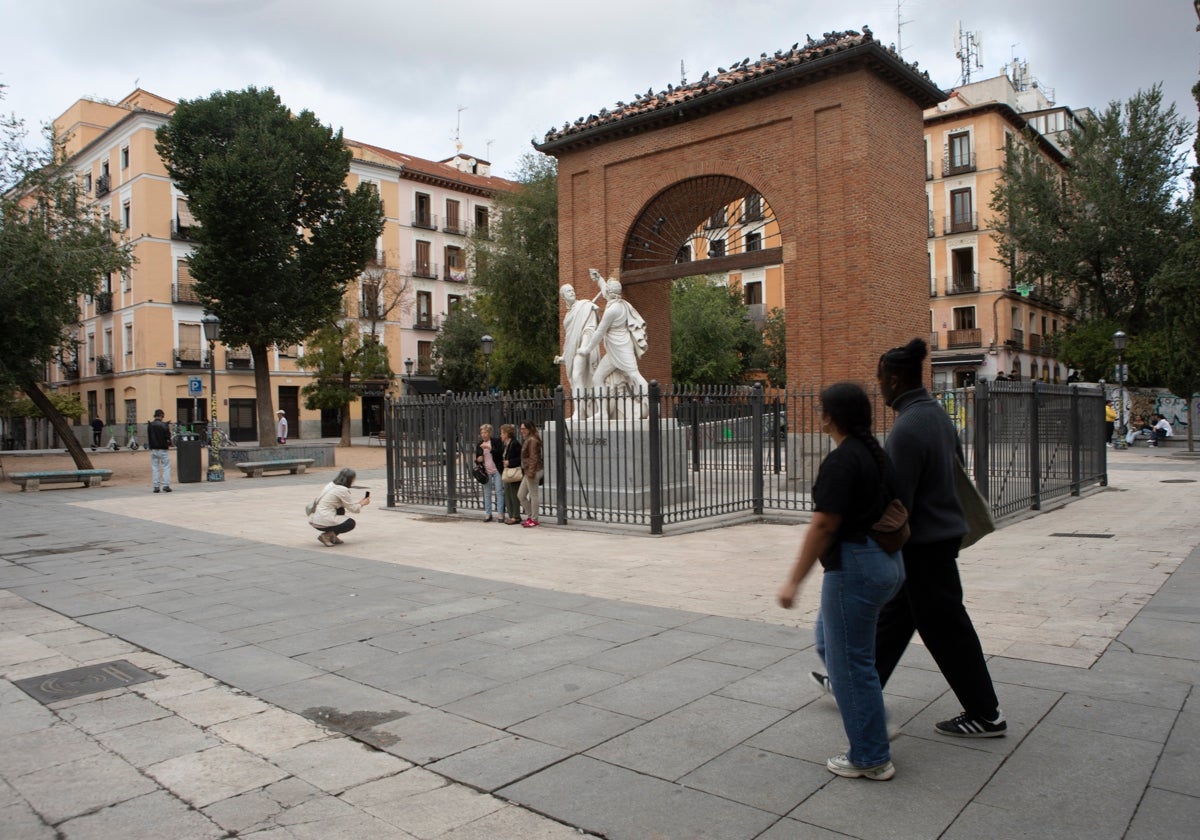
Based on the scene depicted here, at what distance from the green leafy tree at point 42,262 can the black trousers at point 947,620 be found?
22.2 metres

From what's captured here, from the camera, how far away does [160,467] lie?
18594mm

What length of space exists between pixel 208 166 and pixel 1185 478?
26.6 m

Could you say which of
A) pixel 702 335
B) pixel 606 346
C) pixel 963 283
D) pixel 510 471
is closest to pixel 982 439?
pixel 606 346

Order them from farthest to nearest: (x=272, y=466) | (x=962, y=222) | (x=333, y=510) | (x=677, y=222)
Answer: (x=962, y=222) → (x=272, y=466) → (x=677, y=222) → (x=333, y=510)

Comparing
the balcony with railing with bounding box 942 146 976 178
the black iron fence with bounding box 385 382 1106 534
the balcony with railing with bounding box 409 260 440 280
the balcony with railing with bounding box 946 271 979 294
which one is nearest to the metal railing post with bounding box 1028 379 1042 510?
the black iron fence with bounding box 385 382 1106 534

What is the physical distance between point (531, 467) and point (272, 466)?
1440cm

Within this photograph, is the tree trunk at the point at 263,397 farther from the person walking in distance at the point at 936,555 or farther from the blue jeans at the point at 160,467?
the person walking in distance at the point at 936,555

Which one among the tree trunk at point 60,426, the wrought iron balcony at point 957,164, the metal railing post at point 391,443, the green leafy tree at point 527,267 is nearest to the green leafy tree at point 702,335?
the green leafy tree at point 527,267

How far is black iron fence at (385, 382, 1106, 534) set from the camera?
35.5ft

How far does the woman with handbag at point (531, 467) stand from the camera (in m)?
11.9

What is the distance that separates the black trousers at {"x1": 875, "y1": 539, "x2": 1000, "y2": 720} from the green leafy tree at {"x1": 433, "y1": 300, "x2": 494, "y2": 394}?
41.0m

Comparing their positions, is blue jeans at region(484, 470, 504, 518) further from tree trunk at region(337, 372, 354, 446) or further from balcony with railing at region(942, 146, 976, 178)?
balcony with railing at region(942, 146, 976, 178)

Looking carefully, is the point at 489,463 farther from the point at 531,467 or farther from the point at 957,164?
the point at 957,164

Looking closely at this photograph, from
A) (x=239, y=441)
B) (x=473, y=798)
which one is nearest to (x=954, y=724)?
(x=473, y=798)
